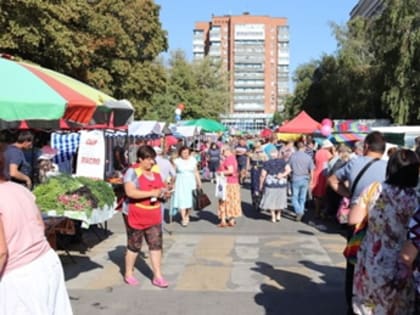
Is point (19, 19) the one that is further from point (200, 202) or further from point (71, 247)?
point (71, 247)

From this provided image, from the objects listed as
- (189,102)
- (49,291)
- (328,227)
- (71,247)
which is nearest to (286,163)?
(328,227)

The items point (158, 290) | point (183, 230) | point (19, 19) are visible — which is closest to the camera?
point (158, 290)

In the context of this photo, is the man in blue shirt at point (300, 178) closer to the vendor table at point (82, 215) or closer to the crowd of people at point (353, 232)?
the vendor table at point (82, 215)

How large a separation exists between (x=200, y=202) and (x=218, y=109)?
175 ft

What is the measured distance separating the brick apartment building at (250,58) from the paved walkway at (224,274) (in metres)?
148

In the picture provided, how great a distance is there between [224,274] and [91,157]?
3760 mm

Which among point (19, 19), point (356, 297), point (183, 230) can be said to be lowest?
point (183, 230)

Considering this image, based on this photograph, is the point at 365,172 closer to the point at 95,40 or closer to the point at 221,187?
the point at 221,187

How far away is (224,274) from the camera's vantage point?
314 inches

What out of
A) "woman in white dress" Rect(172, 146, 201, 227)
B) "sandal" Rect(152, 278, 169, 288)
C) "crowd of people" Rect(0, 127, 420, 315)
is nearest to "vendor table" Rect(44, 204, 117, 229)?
"crowd of people" Rect(0, 127, 420, 315)

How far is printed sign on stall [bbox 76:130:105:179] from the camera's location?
34.2ft

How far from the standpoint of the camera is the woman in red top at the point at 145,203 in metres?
7.02

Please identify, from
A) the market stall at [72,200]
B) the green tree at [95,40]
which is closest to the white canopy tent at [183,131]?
the green tree at [95,40]

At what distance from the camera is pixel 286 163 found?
1302cm
